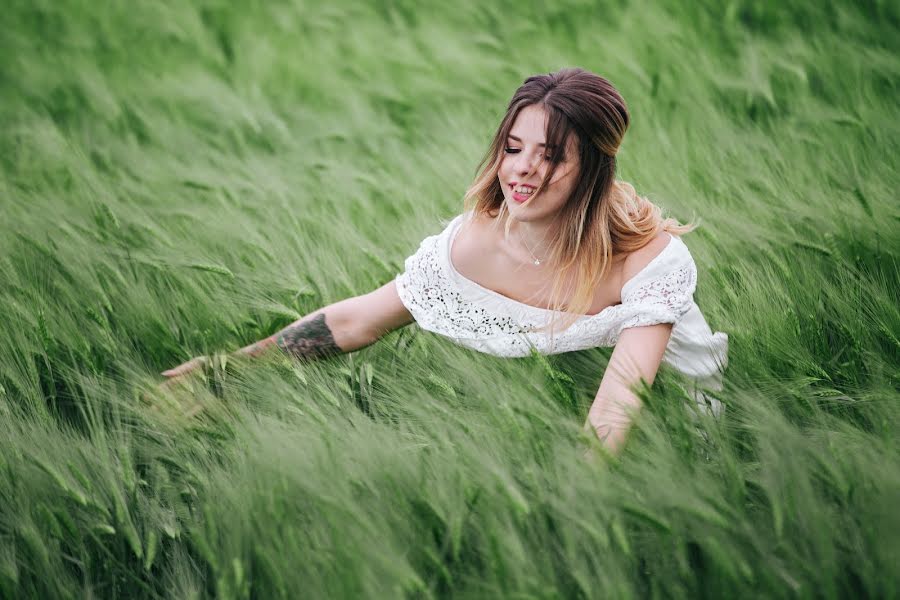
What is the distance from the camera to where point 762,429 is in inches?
48.0

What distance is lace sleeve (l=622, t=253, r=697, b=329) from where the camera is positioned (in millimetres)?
1473

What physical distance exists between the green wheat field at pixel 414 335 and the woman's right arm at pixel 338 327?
6 centimetres

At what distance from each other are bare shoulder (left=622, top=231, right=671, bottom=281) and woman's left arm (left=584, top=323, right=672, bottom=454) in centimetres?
14

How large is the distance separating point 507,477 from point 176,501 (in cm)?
67

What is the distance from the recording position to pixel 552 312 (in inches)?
→ 63.5

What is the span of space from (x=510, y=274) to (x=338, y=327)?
44cm

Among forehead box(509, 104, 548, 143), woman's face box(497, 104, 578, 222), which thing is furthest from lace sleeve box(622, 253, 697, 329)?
forehead box(509, 104, 548, 143)

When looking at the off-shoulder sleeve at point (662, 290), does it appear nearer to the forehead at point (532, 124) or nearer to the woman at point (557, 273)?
the woman at point (557, 273)

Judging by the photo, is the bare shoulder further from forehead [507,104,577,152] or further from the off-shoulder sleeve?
forehead [507,104,577,152]

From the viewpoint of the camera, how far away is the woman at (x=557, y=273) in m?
1.47

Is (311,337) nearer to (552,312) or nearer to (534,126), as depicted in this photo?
(552,312)

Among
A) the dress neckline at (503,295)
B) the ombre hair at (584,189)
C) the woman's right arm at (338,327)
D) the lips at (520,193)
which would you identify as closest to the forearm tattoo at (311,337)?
the woman's right arm at (338,327)

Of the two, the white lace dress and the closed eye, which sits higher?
the closed eye

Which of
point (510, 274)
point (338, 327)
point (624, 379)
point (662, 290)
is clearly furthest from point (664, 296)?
point (338, 327)
